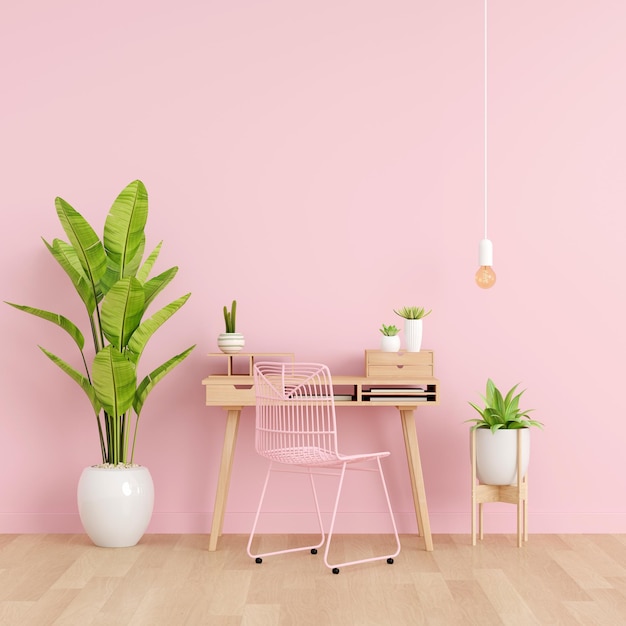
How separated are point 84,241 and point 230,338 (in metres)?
0.78

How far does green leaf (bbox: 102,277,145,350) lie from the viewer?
12.6 feet

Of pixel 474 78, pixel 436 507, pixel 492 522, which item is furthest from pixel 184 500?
Result: pixel 474 78

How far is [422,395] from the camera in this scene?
13.2 feet

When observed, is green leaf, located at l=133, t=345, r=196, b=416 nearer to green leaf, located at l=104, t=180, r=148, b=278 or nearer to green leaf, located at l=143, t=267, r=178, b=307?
green leaf, located at l=143, t=267, r=178, b=307

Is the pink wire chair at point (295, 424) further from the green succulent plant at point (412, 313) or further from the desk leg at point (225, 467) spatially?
the green succulent plant at point (412, 313)

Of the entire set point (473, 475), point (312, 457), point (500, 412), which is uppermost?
point (500, 412)

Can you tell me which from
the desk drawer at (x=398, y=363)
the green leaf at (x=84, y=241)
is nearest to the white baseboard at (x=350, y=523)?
the desk drawer at (x=398, y=363)

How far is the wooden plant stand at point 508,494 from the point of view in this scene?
406 centimetres

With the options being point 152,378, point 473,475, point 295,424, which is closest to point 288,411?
point 295,424

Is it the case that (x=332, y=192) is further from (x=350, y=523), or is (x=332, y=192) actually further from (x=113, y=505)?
(x=113, y=505)

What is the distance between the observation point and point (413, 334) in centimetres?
418

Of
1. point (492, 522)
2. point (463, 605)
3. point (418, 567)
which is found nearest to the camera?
point (463, 605)

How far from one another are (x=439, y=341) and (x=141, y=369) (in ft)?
4.80

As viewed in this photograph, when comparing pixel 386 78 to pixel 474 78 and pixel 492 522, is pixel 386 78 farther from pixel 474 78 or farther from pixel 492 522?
pixel 492 522
